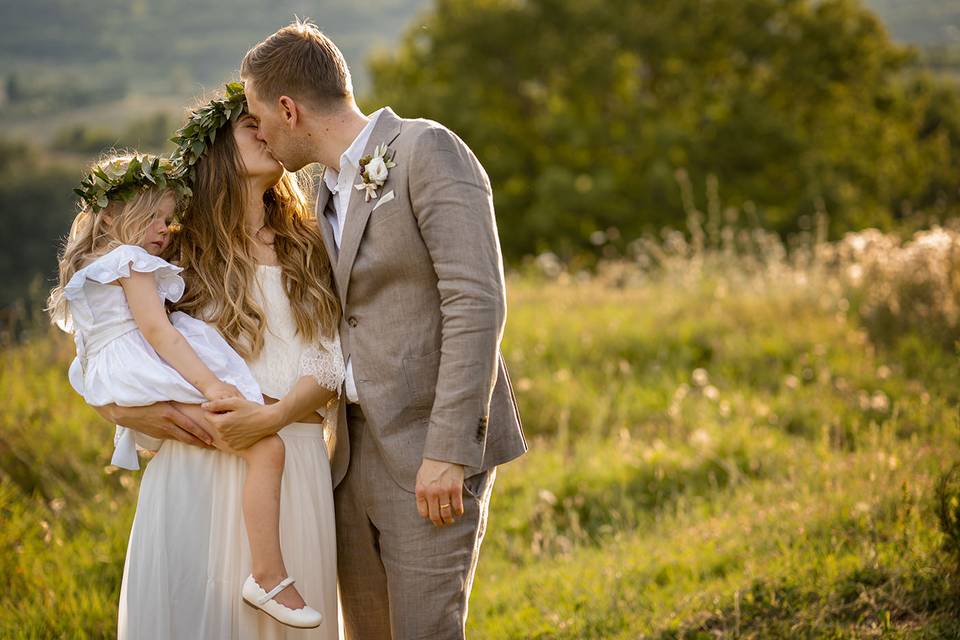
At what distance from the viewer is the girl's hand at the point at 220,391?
2756 mm

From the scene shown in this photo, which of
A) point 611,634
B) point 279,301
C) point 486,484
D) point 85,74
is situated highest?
point 85,74

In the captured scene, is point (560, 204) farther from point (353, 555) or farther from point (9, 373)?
point (353, 555)

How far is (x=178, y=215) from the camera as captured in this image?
3.01 m

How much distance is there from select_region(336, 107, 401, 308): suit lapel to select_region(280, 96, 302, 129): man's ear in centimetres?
24

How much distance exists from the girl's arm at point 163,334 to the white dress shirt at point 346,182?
0.41 meters

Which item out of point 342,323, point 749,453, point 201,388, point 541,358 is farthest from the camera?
point 541,358

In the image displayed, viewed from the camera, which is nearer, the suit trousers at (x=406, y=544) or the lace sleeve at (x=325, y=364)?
the suit trousers at (x=406, y=544)

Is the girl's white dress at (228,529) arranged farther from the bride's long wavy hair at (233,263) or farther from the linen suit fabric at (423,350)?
the linen suit fabric at (423,350)

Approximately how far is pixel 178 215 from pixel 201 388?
626mm

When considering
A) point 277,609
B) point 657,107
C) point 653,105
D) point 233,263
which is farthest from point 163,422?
point 657,107

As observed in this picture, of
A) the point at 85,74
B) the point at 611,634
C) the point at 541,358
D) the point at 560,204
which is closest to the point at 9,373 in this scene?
the point at 541,358

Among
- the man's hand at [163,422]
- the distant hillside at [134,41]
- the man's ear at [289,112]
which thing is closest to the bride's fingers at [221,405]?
the man's hand at [163,422]

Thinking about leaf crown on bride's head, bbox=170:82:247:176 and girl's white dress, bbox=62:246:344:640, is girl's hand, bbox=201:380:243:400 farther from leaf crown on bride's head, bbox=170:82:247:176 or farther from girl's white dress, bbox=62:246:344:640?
leaf crown on bride's head, bbox=170:82:247:176

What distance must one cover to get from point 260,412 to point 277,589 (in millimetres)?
540
